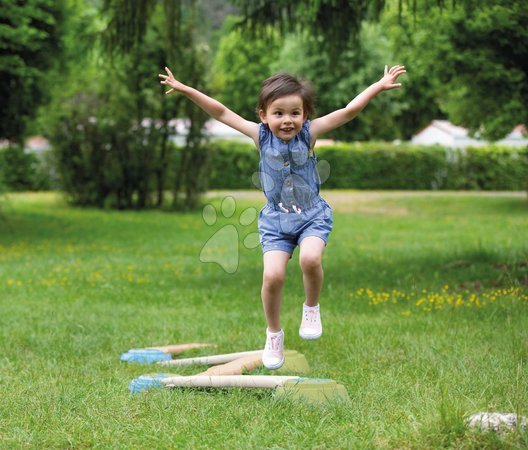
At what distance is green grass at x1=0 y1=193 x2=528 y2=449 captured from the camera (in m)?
4.11

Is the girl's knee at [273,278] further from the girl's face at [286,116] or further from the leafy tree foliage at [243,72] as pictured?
the leafy tree foliage at [243,72]

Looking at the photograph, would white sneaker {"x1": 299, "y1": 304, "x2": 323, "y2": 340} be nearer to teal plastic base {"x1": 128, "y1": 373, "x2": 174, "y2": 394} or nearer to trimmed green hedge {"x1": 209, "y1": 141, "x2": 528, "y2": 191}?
teal plastic base {"x1": 128, "y1": 373, "x2": 174, "y2": 394}

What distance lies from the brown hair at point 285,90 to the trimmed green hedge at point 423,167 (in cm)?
2953

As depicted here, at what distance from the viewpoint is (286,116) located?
4.89 m

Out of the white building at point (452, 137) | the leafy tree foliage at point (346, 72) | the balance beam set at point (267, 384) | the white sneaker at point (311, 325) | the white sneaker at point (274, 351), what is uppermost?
the leafy tree foliage at point (346, 72)

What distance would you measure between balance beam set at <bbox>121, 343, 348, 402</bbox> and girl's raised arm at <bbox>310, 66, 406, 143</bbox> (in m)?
1.51

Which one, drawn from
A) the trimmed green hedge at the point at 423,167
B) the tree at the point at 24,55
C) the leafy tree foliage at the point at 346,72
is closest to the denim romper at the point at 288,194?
the tree at the point at 24,55

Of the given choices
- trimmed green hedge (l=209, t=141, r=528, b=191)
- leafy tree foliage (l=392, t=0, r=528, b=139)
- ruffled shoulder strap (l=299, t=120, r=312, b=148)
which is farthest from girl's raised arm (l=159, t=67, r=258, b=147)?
trimmed green hedge (l=209, t=141, r=528, b=191)

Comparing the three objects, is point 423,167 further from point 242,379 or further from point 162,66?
point 242,379

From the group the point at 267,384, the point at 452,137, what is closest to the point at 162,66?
the point at 267,384

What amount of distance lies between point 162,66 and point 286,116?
17.2 metres

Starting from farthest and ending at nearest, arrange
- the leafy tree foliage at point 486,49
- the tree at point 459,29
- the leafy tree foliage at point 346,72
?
the leafy tree foliage at point 346,72
the leafy tree foliage at point 486,49
the tree at point 459,29

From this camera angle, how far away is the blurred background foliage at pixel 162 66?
34.1 feet

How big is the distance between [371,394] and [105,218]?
53.1 ft
